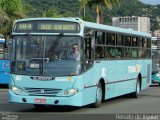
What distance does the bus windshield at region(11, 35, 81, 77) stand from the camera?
14.6m

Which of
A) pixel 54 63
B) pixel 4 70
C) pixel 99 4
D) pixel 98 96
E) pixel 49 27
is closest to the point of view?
pixel 54 63

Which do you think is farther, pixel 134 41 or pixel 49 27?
pixel 134 41

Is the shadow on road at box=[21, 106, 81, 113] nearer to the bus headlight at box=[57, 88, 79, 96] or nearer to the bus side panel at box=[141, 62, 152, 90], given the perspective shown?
the bus headlight at box=[57, 88, 79, 96]

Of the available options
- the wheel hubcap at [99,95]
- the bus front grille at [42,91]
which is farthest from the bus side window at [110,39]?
the bus front grille at [42,91]

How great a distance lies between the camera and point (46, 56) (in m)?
14.6

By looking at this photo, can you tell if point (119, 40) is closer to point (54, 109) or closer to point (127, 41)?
point (127, 41)

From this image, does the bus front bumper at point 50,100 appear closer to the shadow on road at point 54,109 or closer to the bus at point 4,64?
the shadow on road at point 54,109

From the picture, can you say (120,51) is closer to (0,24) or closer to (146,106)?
(146,106)

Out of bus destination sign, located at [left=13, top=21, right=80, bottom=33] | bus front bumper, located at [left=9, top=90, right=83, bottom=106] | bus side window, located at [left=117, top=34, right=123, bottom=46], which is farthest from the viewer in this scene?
bus side window, located at [left=117, top=34, right=123, bottom=46]

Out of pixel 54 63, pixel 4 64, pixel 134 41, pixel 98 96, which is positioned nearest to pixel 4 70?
pixel 4 64

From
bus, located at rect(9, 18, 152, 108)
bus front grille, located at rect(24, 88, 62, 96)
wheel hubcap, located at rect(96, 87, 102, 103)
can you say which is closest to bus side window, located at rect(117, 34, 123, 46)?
bus, located at rect(9, 18, 152, 108)

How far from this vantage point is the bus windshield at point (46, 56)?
47.8 ft

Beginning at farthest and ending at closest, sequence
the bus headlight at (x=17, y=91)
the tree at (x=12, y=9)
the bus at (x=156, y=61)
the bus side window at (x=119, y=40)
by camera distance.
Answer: the tree at (x=12, y=9)
the bus at (x=156, y=61)
the bus side window at (x=119, y=40)
the bus headlight at (x=17, y=91)

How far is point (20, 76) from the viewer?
14734 mm
